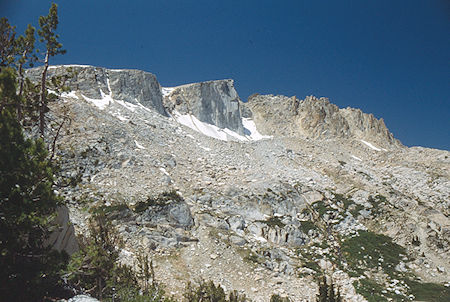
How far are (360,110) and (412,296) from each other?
92.5 m

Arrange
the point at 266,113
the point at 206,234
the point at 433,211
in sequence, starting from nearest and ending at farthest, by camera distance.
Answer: the point at 206,234
the point at 433,211
the point at 266,113

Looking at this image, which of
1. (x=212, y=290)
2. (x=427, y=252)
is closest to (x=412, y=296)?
(x=427, y=252)

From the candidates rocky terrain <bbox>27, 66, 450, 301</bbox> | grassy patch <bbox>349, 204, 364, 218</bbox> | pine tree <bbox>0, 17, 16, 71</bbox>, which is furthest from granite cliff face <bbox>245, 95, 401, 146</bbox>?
pine tree <bbox>0, 17, 16, 71</bbox>

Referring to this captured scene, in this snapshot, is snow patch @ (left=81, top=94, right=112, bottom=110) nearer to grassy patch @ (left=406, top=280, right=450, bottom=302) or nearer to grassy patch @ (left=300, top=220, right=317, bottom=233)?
grassy patch @ (left=300, top=220, right=317, bottom=233)

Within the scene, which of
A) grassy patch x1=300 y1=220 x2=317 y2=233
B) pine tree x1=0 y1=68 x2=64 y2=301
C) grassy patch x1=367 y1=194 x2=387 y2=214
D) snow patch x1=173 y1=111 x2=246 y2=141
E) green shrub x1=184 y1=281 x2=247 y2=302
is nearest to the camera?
pine tree x1=0 y1=68 x2=64 y2=301

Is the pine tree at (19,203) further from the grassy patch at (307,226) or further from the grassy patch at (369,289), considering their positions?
the grassy patch at (307,226)

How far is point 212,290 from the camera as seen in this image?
19.9m

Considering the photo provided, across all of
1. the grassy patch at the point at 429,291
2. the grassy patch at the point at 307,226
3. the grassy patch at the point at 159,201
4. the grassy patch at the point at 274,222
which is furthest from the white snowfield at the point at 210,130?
the grassy patch at the point at 429,291

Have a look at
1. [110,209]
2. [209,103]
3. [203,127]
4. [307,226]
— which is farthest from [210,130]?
[110,209]

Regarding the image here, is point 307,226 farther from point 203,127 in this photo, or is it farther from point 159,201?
point 203,127

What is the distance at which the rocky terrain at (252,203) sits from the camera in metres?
25.2

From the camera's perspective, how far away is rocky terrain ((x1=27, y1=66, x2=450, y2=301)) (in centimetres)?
2517

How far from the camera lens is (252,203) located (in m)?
35.1

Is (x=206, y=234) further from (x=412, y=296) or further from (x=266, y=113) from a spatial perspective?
(x=266, y=113)
